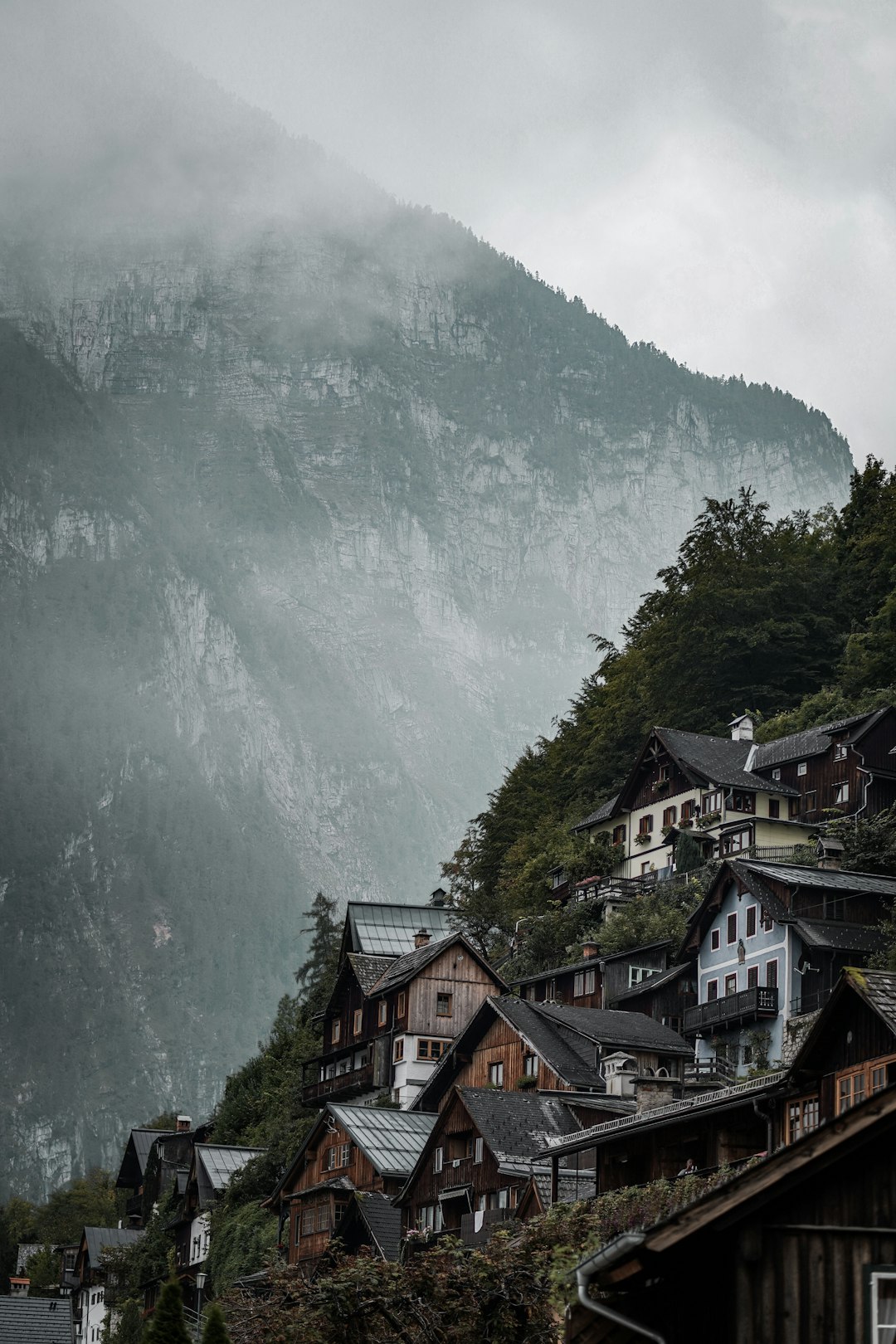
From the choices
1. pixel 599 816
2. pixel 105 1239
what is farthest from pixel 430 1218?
pixel 105 1239

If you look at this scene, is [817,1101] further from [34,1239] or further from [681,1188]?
[34,1239]

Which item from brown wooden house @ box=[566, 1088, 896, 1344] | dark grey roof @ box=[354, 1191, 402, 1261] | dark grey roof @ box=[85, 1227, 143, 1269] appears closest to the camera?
brown wooden house @ box=[566, 1088, 896, 1344]

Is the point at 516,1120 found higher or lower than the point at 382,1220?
higher

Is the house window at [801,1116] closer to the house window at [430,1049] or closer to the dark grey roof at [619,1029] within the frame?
the dark grey roof at [619,1029]

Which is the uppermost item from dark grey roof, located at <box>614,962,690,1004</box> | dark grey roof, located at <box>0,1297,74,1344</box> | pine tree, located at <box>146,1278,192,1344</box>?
dark grey roof, located at <box>614,962,690,1004</box>

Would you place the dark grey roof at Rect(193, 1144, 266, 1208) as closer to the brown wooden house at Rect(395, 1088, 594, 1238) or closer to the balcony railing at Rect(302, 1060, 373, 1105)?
the balcony railing at Rect(302, 1060, 373, 1105)

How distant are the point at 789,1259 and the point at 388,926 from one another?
2862 inches

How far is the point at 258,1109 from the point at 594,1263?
74879mm

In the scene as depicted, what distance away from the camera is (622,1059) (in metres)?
51.8

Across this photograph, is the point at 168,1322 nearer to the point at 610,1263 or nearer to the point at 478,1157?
the point at 610,1263

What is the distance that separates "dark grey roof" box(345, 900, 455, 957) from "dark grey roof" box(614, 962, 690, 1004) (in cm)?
1916

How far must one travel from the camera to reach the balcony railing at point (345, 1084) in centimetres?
7344

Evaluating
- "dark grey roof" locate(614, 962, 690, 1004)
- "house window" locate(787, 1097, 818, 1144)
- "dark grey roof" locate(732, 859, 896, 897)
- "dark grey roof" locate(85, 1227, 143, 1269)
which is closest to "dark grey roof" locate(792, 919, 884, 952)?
"dark grey roof" locate(732, 859, 896, 897)

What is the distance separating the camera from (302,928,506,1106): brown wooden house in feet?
235
